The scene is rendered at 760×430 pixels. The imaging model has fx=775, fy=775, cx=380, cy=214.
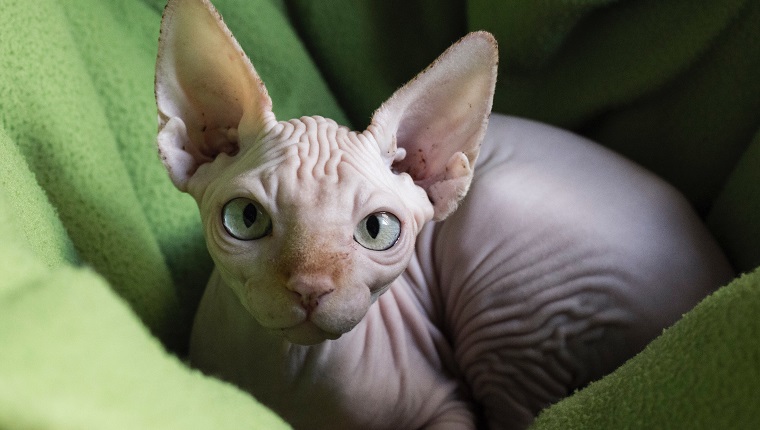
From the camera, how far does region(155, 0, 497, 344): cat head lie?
0.68 meters

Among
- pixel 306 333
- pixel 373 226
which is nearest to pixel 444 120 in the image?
pixel 373 226

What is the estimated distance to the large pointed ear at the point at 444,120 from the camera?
80cm

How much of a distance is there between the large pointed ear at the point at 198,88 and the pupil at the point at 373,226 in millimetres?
162

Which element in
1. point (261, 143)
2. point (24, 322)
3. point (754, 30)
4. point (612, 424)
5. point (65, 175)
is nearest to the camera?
point (24, 322)

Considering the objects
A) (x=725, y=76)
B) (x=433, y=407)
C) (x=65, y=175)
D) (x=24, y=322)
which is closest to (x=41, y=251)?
(x=65, y=175)

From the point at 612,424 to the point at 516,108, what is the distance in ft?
2.39

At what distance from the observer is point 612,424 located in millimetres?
662

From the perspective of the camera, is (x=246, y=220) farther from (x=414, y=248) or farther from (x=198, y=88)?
(x=414, y=248)

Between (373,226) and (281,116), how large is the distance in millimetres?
553

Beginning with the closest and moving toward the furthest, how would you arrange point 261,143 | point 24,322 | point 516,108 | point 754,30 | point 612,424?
point 24,322
point 612,424
point 261,143
point 754,30
point 516,108

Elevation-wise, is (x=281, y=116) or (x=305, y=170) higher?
(x=305, y=170)

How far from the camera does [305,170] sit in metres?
0.71

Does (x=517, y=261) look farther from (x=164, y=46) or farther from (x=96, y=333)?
(x=96, y=333)

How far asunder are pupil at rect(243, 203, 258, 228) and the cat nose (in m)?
0.08
